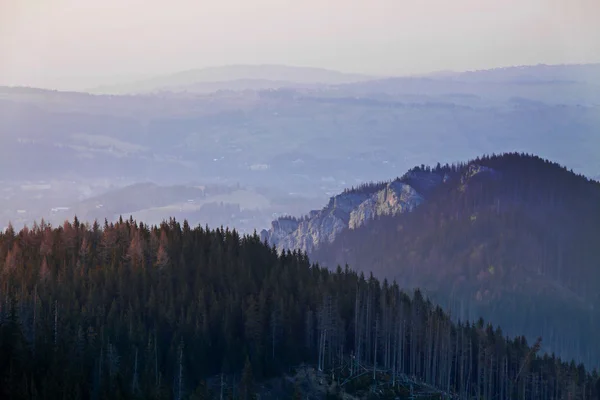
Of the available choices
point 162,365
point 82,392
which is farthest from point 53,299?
point 82,392

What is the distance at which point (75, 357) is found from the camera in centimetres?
17662

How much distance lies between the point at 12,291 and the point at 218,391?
32.9 meters

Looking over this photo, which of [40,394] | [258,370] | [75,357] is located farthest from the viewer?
[258,370]

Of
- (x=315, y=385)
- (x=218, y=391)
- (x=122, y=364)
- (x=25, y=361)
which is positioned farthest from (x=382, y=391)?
(x=25, y=361)

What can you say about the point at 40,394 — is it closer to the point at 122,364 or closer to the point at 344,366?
the point at 122,364

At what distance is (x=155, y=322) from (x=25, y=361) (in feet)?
97.1

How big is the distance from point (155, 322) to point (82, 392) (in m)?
31.0

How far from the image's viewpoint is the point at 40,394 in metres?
163

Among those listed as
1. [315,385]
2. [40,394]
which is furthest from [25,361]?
[315,385]

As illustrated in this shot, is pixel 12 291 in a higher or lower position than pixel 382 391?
higher

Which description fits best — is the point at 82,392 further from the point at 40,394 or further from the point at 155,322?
the point at 155,322

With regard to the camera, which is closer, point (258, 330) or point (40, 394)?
point (40, 394)

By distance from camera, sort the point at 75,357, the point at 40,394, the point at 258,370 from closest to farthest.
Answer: the point at 40,394, the point at 75,357, the point at 258,370

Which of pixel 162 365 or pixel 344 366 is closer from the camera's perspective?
pixel 162 365
